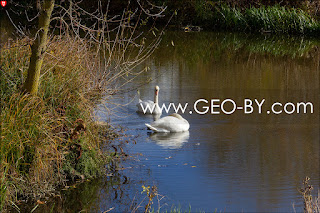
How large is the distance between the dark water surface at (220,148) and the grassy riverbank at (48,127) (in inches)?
11.8

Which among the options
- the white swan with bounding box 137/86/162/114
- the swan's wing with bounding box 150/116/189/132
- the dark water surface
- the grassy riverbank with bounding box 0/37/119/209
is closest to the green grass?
the dark water surface

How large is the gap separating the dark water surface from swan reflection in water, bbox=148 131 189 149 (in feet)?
0.05

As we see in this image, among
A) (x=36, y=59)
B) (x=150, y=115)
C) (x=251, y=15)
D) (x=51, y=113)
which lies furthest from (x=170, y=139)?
(x=251, y=15)

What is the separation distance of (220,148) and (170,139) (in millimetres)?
840

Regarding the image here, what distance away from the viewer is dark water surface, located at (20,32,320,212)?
679 cm

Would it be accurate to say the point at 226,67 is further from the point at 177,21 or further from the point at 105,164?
the point at 177,21

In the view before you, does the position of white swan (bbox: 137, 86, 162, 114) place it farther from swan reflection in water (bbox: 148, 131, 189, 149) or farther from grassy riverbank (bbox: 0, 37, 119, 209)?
grassy riverbank (bbox: 0, 37, 119, 209)

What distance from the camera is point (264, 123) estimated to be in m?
10.4

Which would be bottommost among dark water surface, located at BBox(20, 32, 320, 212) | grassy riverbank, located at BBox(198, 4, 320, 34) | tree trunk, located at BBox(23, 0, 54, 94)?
dark water surface, located at BBox(20, 32, 320, 212)

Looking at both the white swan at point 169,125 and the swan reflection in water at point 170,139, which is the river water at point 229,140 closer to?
the swan reflection in water at point 170,139

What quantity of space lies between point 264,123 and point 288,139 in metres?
1.05

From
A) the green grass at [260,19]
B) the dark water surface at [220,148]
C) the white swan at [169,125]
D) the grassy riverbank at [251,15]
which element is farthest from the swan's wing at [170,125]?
the grassy riverbank at [251,15]

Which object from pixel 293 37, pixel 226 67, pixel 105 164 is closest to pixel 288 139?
pixel 105 164

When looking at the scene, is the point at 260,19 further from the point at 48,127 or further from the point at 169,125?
the point at 48,127
